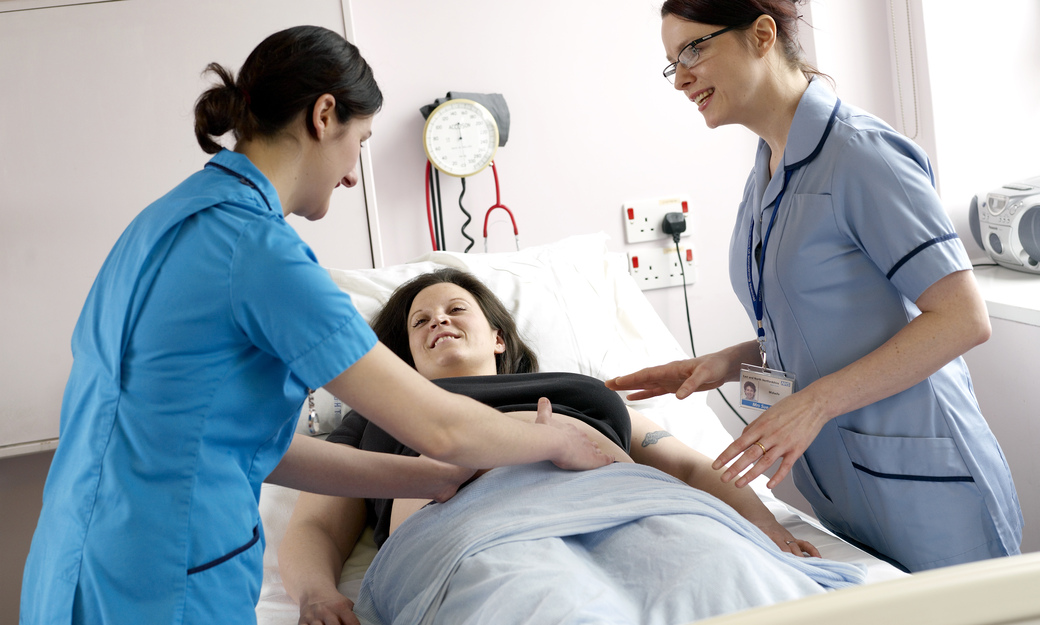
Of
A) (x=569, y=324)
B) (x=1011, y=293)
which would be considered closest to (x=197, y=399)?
(x=569, y=324)

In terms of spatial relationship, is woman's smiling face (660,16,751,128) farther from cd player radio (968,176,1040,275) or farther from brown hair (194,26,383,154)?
cd player radio (968,176,1040,275)

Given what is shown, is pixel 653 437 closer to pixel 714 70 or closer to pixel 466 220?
pixel 714 70

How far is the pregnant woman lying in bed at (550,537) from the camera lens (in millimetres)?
992

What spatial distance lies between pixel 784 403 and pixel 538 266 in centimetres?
103

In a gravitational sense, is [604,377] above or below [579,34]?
below

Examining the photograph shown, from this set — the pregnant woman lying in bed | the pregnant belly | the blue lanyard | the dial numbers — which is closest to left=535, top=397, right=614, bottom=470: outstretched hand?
the pregnant woman lying in bed

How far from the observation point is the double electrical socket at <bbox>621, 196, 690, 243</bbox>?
2523 mm

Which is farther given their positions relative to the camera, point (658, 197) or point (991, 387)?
point (658, 197)

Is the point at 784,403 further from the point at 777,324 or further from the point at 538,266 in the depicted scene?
the point at 538,266

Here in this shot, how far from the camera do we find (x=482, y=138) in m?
2.26

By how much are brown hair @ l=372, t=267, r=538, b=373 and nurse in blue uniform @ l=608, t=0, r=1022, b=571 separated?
62cm

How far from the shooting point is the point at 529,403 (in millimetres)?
1585

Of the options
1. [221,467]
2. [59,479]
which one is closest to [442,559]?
[221,467]

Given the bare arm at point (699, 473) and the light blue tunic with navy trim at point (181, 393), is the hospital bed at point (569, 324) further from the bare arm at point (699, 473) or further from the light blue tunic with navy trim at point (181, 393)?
the light blue tunic with navy trim at point (181, 393)
